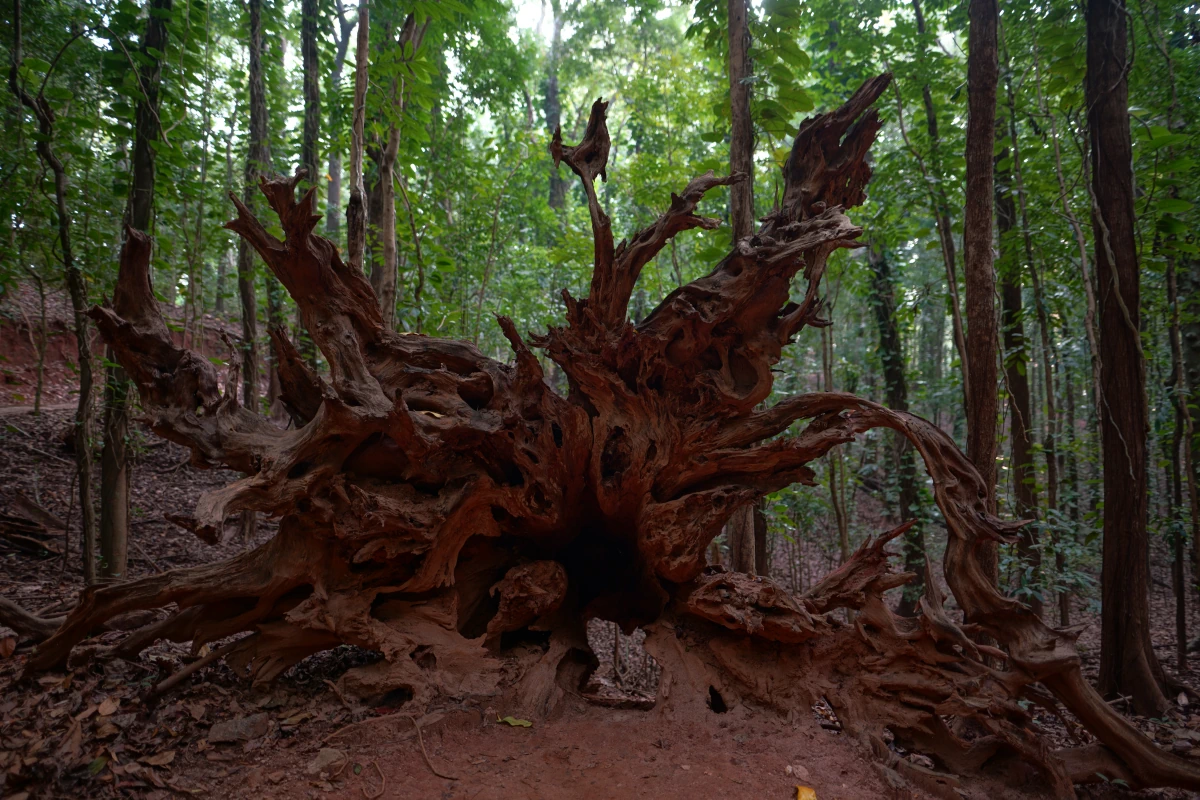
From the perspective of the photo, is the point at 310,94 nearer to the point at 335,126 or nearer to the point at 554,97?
the point at 335,126

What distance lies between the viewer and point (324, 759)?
329cm

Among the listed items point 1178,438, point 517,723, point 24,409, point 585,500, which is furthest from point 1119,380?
point 24,409

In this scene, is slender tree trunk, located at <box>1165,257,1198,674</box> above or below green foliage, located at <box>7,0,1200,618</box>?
below

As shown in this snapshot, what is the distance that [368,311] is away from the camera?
176 inches

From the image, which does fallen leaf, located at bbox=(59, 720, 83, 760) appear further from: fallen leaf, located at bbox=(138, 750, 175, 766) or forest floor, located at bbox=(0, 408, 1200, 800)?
fallen leaf, located at bbox=(138, 750, 175, 766)

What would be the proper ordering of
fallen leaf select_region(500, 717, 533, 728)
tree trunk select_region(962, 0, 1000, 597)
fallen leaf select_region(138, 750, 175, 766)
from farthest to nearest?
tree trunk select_region(962, 0, 1000, 597)
fallen leaf select_region(500, 717, 533, 728)
fallen leaf select_region(138, 750, 175, 766)

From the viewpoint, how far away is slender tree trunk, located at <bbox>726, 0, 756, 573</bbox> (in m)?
5.95

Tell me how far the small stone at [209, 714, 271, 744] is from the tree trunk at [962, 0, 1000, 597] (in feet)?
16.4

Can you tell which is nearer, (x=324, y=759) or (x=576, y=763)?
(x=324, y=759)

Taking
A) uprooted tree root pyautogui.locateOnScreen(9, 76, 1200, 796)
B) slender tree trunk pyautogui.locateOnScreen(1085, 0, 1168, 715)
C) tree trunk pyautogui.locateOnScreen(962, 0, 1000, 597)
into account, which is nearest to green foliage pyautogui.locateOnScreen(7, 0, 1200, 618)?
slender tree trunk pyautogui.locateOnScreen(1085, 0, 1168, 715)

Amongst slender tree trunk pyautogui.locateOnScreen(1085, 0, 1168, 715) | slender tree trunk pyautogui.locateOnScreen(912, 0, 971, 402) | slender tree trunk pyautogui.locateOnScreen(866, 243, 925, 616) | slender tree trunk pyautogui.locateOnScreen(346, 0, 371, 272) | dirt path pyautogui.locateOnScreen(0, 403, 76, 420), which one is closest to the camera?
slender tree trunk pyautogui.locateOnScreen(1085, 0, 1168, 715)

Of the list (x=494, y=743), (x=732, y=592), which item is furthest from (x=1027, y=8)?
(x=494, y=743)

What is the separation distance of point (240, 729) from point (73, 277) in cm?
355

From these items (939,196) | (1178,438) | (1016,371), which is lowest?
(1178,438)
